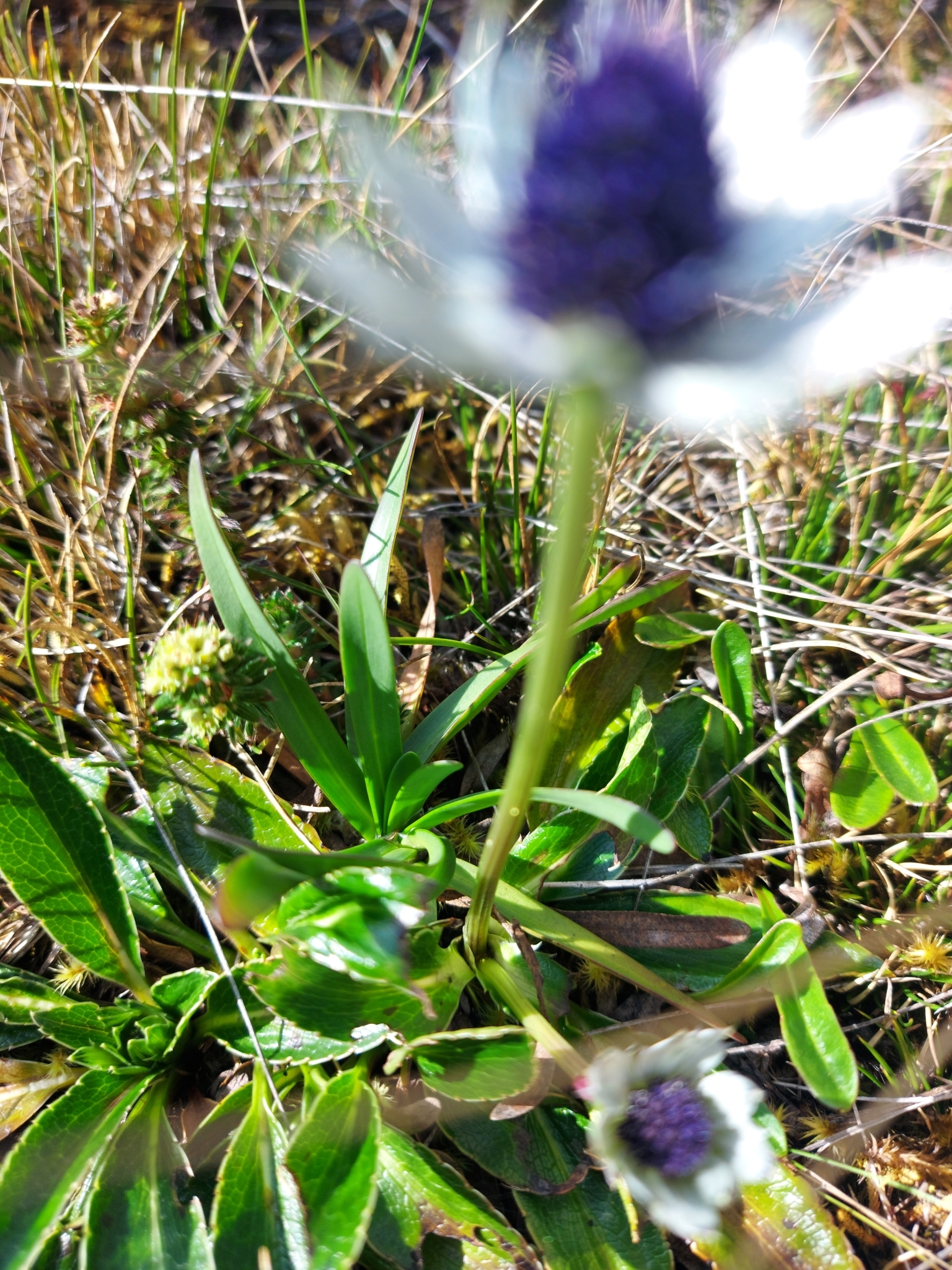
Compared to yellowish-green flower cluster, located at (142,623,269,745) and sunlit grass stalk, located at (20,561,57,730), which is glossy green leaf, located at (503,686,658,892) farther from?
sunlit grass stalk, located at (20,561,57,730)

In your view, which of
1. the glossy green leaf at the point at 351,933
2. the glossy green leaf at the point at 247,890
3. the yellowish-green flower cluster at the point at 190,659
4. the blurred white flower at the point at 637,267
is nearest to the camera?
the blurred white flower at the point at 637,267

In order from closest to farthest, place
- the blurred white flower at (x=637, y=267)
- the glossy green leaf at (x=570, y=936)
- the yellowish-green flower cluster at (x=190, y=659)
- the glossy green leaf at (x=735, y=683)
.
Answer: the blurred white flower at (x=637, y=267)
the yellowish-green flower cluster at (x=190, y=659)
the glossy green leaf at (x=570, y=936)
the glossy green leaf at (x=735, y=683)

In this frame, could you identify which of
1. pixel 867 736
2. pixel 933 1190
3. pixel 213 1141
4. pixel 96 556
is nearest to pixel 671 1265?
pixel 933 1190

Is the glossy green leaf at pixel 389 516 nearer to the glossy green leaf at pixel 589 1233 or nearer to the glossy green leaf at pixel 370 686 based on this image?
the glossy green leaf at pixel 370 686

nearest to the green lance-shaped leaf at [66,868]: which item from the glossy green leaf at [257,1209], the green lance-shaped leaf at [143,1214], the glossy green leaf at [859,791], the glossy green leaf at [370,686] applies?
the green lance-shaped leaf at [143,1214]

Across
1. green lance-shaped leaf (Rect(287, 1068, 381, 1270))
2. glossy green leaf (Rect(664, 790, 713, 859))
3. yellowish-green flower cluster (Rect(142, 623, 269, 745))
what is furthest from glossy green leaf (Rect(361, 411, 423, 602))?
green lance-shaped leaf (Rect(287, 1068, 381, 1270))

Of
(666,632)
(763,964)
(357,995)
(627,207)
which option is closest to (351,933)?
(357,995)

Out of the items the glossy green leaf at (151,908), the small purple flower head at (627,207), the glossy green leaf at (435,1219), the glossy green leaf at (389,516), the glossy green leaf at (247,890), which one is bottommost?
the glossy green leaf at (435,1219)
